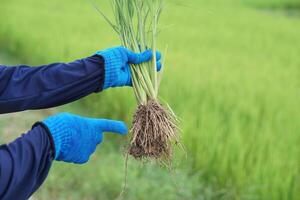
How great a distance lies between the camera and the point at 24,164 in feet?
3.91

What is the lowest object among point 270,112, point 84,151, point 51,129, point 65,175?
Result: point 65,175

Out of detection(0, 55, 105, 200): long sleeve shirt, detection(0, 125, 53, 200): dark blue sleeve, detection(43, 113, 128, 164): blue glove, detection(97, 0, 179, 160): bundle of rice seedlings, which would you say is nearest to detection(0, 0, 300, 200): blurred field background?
detection(97, 0, 179, 160): bundle of rice seedlings

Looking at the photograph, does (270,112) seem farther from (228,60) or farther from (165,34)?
(165,34)

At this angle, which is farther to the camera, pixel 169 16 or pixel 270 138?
pixel 169 16

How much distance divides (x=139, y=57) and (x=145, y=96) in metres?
0.14

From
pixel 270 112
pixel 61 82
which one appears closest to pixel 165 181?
pixel 270 112

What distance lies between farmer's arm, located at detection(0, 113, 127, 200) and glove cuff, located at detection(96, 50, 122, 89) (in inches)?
6.0

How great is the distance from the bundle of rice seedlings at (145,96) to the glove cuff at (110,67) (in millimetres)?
133

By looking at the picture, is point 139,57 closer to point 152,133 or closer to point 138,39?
point 138,39

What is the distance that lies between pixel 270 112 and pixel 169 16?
4.05 meters

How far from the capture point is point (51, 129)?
133 centimetres

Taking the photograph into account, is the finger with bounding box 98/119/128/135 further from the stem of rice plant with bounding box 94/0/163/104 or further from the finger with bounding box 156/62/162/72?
the finger with bounding box 156/62/162/72

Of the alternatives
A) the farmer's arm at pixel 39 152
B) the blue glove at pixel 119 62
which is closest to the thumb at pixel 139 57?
the blue glove at pixel 119 62

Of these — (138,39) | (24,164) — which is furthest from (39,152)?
(138,39)
